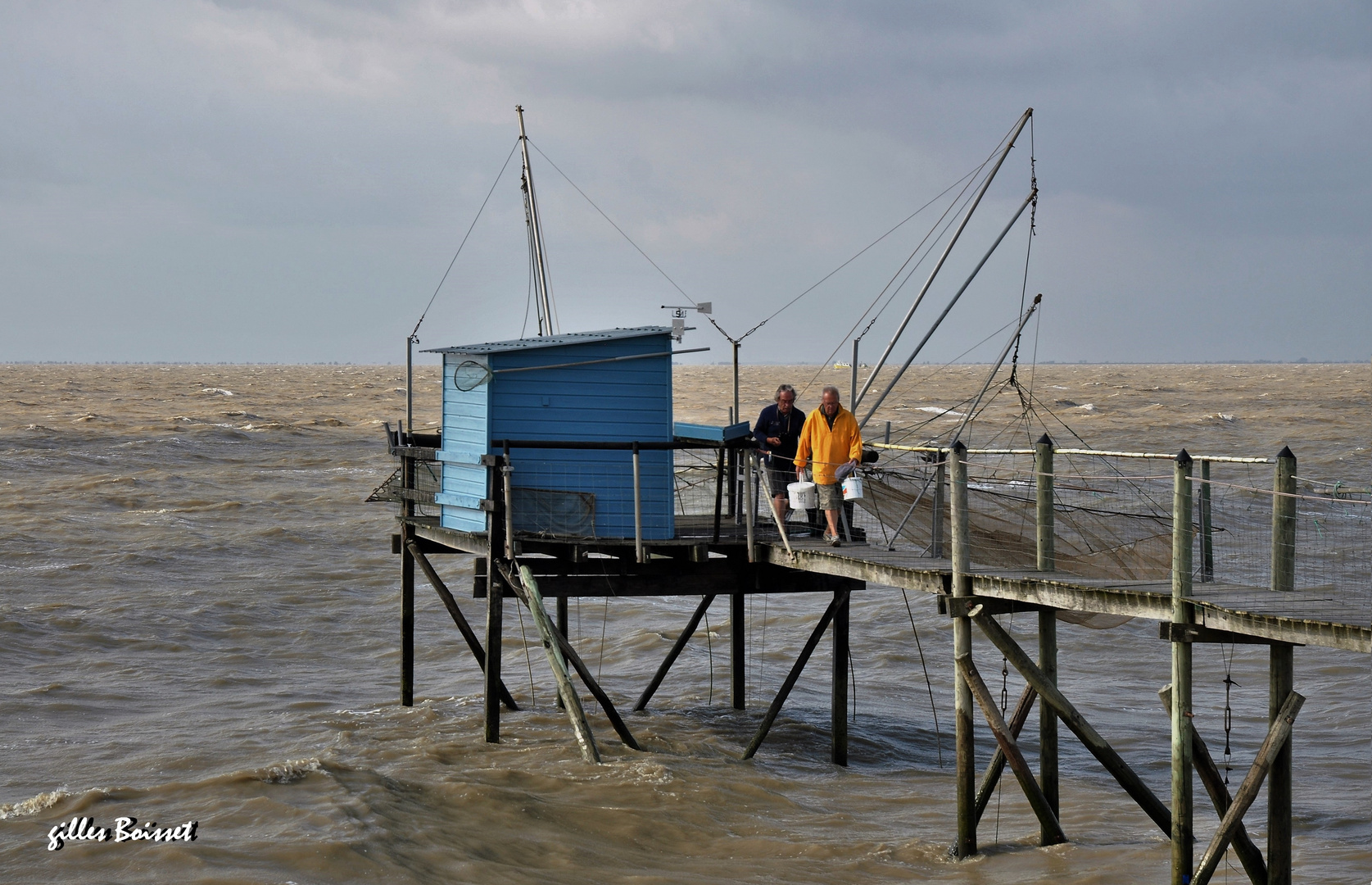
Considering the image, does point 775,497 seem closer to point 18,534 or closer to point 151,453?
point 18,534

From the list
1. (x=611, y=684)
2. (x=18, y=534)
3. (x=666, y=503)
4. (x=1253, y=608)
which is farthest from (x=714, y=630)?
(x=18, y=534)

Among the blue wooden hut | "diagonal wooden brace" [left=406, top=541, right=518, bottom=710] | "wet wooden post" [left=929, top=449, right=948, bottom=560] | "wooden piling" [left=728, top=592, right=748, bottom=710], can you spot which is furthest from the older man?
"diagonal wooden brace" [left=406, top=541, right=518, bottom=710]

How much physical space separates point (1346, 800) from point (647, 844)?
7.37m

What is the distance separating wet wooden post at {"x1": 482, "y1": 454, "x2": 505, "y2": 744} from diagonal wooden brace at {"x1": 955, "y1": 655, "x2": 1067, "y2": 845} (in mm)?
5126

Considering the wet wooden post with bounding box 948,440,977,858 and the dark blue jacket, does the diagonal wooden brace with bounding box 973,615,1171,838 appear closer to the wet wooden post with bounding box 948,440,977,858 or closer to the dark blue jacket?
the wet wooden post with bounding box 948,440,977,858

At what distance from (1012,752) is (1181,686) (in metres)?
1.70

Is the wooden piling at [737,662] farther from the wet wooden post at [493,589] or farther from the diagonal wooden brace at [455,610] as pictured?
the wet wooden post at [493,589]

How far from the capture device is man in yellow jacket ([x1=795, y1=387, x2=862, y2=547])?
1268 centimetres

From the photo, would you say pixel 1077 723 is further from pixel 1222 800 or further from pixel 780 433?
pixel 780 433

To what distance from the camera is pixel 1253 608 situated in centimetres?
859

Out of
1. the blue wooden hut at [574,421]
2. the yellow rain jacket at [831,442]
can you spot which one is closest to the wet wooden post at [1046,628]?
the yellow rain jacket at [831,442]

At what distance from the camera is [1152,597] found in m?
9.12

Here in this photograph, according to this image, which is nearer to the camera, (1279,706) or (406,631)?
(1279,706)

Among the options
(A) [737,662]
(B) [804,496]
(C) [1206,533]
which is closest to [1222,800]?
(C) [1206,533]
